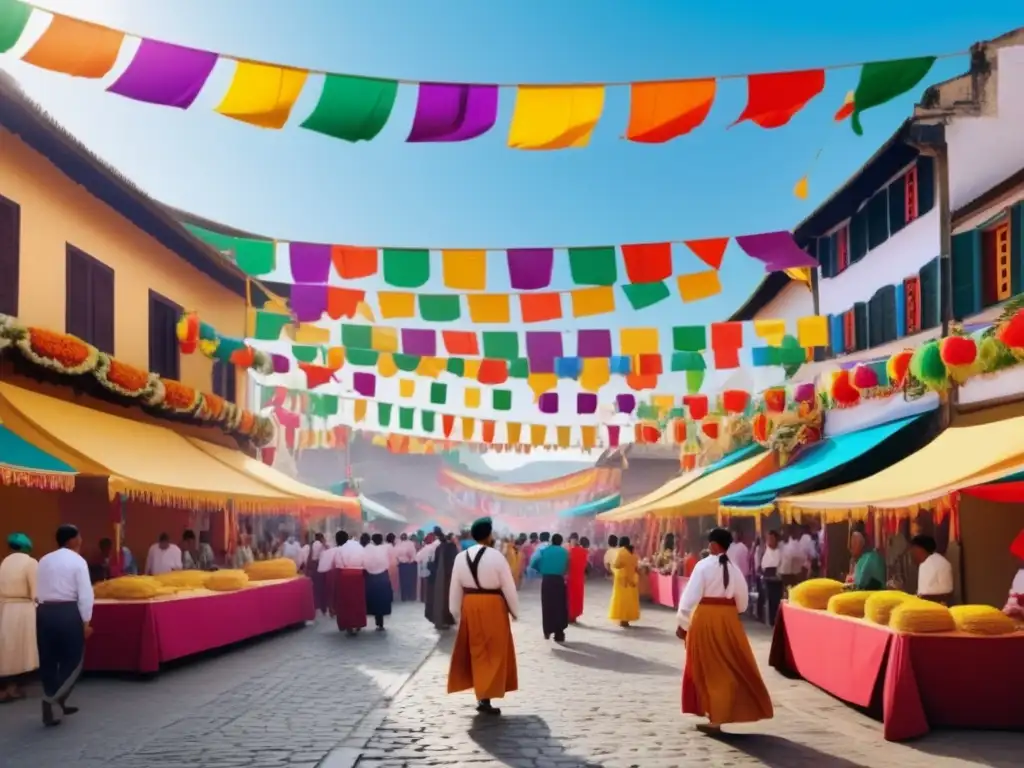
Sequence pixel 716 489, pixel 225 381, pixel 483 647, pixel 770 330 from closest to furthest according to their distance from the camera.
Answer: pixel 483 647 → pixel 770 330 → pixel 716 489 → pixel 225 381

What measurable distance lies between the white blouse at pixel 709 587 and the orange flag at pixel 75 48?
683 centimetres

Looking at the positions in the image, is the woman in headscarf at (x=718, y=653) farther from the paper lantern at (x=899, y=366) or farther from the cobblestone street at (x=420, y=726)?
the paper lantern at (x=899, y=366)

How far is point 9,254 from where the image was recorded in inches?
628

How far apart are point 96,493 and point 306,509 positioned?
22.5ft

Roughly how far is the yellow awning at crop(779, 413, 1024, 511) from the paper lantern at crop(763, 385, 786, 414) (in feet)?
20.4

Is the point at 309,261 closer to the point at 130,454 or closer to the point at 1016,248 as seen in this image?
the point at 130,454

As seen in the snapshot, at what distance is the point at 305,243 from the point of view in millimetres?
18297

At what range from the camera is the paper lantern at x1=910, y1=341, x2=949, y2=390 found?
15.4 metres

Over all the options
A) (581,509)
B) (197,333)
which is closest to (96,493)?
(197,333)

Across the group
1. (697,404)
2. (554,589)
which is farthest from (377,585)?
(697,404)

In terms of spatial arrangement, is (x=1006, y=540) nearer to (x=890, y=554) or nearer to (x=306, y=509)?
(x=890, y=554)

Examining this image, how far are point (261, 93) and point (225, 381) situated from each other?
17051 millimetres

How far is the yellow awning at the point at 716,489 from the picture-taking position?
23.4 m

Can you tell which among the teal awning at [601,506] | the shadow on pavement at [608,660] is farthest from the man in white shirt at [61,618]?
the teal awning at [601,506]
